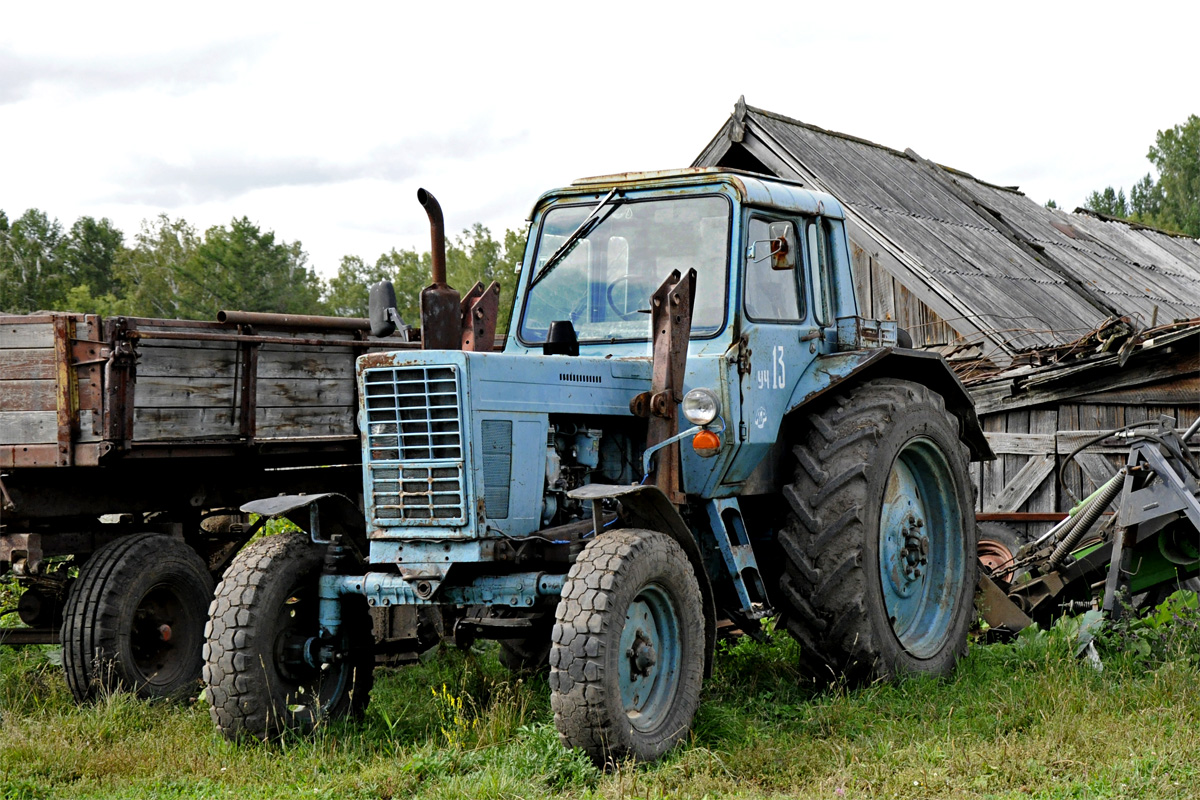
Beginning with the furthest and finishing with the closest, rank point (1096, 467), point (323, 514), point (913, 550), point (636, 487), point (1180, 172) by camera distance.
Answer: point (1180, 172)
point (1096, 467)
point (913, 550)
point (323, 514)
point (636, 487)

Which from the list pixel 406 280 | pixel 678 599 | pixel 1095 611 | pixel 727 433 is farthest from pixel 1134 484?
pixel 406 280

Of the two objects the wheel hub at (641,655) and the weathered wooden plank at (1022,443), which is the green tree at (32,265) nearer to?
the weathered wooden plank at (1022,443)

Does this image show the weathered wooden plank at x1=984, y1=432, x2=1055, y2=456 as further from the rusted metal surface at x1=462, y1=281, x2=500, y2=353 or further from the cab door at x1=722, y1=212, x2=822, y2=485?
the rusted metal surface at x1=462, y1=281, x2=500, y2=353

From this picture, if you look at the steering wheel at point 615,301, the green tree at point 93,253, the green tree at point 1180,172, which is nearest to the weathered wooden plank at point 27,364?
the steering wheel at point 615,301

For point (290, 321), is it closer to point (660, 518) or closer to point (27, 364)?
point (27, 364)

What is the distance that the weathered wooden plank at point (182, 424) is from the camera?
21.9 feet

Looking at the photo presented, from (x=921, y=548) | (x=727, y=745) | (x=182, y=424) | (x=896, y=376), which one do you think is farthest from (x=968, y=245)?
(x=727, y=745)

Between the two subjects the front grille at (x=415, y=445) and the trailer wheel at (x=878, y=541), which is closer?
the front grille at (x=415, y=445)

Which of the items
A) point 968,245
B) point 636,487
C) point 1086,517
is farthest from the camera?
point 968,245

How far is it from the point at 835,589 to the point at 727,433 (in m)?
0.96

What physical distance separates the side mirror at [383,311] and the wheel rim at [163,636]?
89.8 inches

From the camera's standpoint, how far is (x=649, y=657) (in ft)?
16.9

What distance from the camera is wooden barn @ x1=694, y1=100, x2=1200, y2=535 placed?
35.7 feet

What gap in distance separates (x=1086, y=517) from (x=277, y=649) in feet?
16.3
